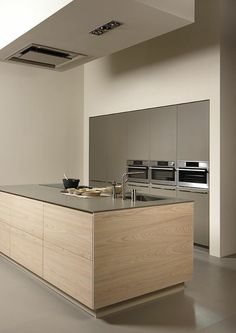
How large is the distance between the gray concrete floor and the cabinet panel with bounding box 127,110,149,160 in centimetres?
234

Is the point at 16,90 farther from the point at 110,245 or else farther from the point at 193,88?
the point at 110,245

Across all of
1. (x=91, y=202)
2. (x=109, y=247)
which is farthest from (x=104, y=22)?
(x=109, y=247)

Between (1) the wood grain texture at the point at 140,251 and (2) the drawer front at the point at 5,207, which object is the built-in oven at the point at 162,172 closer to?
(1) the wood grain texture at the point at 140,251

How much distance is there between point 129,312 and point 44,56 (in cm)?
300

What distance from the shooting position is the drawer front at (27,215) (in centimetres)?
330

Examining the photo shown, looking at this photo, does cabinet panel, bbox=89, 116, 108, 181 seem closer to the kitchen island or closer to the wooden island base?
the kitchen island

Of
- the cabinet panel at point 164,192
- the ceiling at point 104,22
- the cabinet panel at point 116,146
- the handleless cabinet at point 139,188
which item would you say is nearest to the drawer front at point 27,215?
the ceiling at point 104,22

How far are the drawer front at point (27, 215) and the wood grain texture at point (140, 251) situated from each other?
878 mm

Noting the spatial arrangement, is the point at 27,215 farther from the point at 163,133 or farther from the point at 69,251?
the point at 163,133

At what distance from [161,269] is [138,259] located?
10.5 inches

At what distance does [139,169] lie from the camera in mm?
5426

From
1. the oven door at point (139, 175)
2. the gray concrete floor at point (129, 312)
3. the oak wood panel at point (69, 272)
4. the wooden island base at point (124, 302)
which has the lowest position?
the gray concrete floor at point (129, 312)

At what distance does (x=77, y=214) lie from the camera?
8.99ft

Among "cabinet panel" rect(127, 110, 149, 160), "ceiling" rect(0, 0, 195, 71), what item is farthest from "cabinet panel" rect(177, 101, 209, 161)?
"ceiling" rect(0, 0, 195, 71)
